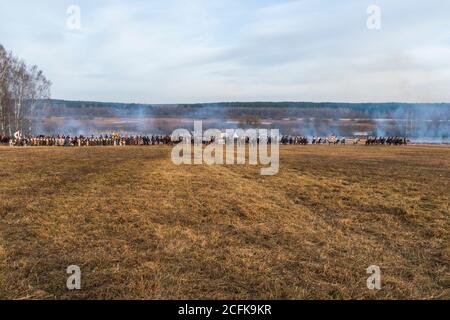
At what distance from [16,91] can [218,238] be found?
172 ft

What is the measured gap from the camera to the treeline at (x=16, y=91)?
48987 millimetres

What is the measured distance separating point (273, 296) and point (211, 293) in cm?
89

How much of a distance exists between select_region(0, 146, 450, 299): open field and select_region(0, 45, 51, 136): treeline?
130ft

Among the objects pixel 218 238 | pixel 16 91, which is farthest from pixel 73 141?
pixel 218 238

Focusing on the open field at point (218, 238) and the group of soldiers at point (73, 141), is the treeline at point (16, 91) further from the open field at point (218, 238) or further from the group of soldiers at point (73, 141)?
the open field at point (218, 238)

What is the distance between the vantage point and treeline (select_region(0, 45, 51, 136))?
48987mm

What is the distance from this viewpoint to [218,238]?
8.52 m

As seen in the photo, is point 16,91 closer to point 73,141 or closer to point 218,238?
point 73,141

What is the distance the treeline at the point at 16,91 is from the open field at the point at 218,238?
39.7m

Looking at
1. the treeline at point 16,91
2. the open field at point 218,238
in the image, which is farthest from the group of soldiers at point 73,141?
the open field at point 218,238

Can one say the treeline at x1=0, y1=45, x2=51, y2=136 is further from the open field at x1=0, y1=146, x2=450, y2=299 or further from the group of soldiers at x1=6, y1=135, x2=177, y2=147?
the open field at x1=0, y1=146, x2=450, y2=299

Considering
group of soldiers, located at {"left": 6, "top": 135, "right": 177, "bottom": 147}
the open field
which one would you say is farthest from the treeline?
the open field
